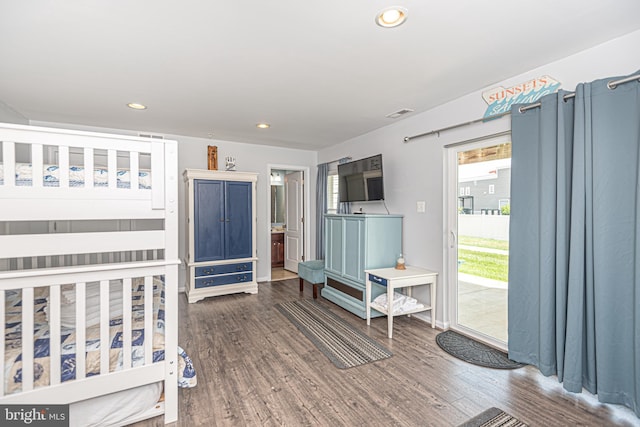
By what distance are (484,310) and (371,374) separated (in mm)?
1445

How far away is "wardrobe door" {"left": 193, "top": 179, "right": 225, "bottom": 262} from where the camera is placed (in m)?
4.18

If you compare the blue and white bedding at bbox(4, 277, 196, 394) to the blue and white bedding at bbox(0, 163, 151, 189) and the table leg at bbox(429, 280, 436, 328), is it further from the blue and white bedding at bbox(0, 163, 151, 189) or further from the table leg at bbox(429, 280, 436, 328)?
the table leg at bbox(429, 280, 436, 328)

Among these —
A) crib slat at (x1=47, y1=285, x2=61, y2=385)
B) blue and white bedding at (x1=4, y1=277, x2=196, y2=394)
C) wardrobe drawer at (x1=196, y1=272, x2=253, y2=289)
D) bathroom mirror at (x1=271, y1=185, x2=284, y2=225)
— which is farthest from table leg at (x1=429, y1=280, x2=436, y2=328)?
bathroom mirror at (x1=271, y1=185, x2=284, y2=225)

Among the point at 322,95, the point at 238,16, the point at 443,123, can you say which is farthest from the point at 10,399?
the point at 443,123

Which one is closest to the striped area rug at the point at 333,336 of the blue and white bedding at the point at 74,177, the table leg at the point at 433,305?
the table leg at the point at 433,305

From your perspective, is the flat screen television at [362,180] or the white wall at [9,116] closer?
the white wall at [9,116]

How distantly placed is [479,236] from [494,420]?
1.65 meters

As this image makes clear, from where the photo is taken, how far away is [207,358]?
8.48ft

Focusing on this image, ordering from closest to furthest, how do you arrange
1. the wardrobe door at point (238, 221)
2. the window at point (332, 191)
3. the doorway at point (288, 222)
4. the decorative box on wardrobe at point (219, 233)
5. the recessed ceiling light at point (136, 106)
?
the recessed ceiling light at point (136, 106) < the decorative box on wardrobe at point (219, 233) < the wardrobe door at point (238, 221) < the window at point (332, 191) < the doorway at point (288, 222)

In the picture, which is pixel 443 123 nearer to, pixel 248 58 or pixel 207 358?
pixel 248 58

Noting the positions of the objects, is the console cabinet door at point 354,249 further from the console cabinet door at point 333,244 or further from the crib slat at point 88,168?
the crib slat at point 88,168

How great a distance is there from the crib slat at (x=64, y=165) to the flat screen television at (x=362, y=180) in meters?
3.04

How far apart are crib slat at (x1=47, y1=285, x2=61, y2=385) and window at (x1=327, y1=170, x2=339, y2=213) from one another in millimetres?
4085

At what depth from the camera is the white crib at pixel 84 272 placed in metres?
1.49
